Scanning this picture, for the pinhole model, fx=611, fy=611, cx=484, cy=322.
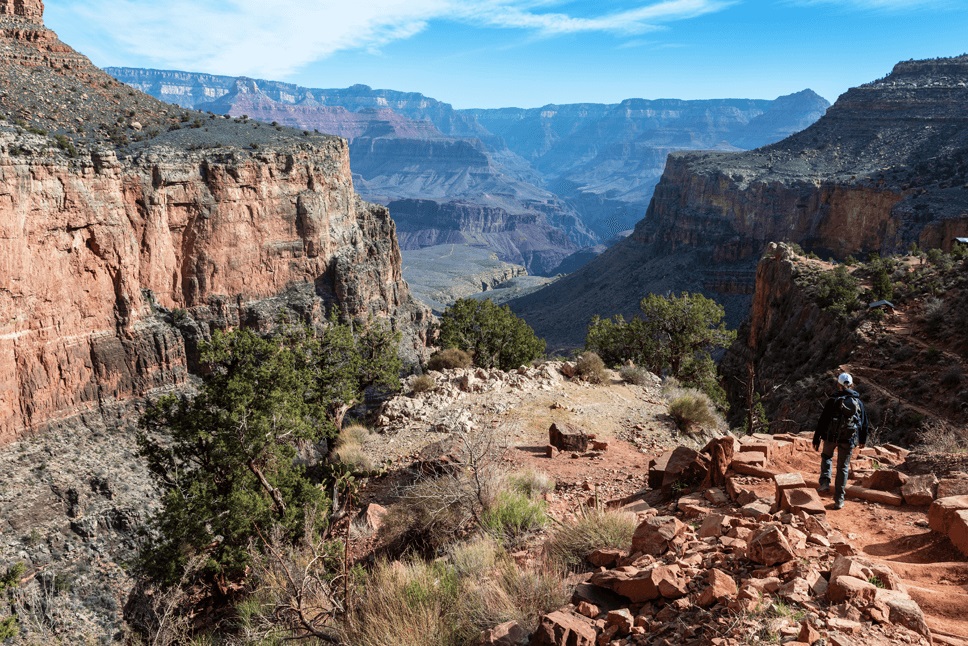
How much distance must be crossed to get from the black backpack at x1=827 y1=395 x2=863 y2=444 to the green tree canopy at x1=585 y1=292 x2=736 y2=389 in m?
21.3

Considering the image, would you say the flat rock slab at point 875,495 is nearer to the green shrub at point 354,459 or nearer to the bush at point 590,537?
the bush at point 590,537

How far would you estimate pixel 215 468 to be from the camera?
48.9ft

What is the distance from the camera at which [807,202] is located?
8288 cm

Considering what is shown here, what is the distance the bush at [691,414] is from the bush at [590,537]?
11908 millimetres

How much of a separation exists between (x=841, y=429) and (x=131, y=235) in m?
42.1

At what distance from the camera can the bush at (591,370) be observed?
23.9m

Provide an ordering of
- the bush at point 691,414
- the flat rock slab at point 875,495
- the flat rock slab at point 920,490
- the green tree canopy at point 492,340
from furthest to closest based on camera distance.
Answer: the green tree canopy at point 492,340, the bush at point 691,414, the flat rock slab at point 875,495, the flat rock slab at point 920,490

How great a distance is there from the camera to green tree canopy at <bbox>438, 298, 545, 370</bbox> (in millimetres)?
33750

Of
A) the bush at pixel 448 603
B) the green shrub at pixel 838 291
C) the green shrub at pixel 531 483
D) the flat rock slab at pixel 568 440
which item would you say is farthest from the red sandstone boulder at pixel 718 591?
the green shrub at pixel 838 291

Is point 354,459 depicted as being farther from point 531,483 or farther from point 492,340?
point 492,340

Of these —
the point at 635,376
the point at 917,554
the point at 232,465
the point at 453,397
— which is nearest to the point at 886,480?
the point at 917,554

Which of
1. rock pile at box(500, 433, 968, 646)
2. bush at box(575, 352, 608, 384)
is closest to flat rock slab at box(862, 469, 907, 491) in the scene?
rock pile at box(500, 433, 968, 646)

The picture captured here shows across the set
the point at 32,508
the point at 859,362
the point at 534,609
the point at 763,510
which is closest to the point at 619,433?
the point at 763,510

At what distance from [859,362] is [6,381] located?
137 ft
